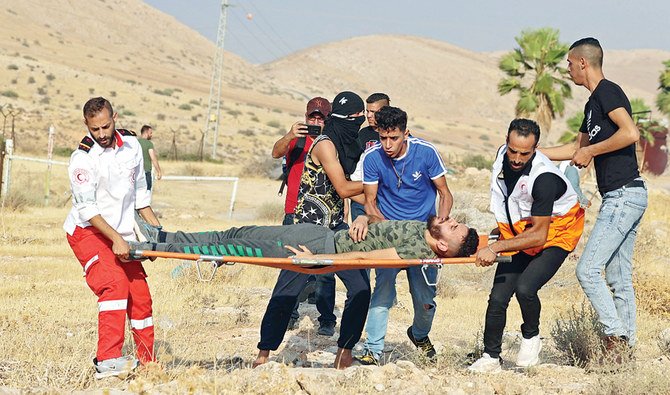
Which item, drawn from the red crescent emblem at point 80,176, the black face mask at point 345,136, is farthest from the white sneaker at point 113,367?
the black face mask at point 345,136

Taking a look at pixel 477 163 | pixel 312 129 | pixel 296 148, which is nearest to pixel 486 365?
pixel 312 129

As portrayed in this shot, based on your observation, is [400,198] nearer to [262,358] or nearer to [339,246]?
[339,246]

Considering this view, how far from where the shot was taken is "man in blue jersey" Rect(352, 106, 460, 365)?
6.69 meters

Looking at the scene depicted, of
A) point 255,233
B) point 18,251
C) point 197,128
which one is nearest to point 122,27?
point 197,128

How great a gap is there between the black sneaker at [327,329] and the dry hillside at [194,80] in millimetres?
26380

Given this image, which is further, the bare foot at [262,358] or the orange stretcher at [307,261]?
the bare foot at [262,358]

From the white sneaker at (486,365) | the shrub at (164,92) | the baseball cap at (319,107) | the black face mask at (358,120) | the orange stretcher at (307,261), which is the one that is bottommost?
the white sneaker at (486,365)

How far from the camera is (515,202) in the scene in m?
6.12

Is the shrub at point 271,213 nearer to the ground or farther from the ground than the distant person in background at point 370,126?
nearer to the ground

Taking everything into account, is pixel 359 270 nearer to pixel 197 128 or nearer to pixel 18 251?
pixel 18 251

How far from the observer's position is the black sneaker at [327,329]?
8.36 meters

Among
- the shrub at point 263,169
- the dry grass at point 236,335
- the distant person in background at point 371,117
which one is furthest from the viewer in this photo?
the shrub at point 263,169

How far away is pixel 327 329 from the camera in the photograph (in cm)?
838

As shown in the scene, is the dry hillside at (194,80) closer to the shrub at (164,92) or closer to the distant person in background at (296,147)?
the shrub at (164,92)
